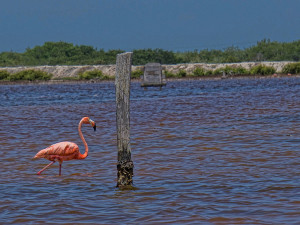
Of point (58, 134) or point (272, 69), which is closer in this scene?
point (58, 134)

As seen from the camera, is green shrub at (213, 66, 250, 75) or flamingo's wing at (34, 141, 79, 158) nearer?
flamingo's wing at (34, 141, 79, 158)

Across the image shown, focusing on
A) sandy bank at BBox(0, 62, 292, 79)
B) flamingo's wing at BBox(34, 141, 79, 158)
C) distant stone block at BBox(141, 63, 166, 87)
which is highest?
sandy bank at BBox(0, 62, 292, 79)

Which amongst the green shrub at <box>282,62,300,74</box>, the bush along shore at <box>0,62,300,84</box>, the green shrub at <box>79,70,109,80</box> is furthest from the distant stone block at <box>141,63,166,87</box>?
the green shrub at <box>79,70,109,80</box>

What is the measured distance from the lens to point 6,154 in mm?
13328

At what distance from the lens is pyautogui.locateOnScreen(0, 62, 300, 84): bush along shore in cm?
7806

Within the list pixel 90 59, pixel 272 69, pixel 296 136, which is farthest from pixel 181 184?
pixel 90 59

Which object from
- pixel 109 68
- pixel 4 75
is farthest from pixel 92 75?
pixel 4 75

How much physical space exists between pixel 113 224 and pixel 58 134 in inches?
401

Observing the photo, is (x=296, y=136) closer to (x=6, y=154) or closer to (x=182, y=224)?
(x=6, y=154)

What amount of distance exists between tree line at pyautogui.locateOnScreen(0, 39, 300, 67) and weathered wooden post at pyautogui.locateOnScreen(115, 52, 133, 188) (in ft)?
297

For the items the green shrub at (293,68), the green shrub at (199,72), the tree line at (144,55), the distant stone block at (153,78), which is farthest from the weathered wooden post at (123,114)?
the tree line at (144,55)

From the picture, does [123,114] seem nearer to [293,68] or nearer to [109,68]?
[293,68]

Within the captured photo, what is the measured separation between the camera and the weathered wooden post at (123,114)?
9.47 meters

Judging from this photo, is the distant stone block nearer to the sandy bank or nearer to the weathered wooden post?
the weathered wooden post
